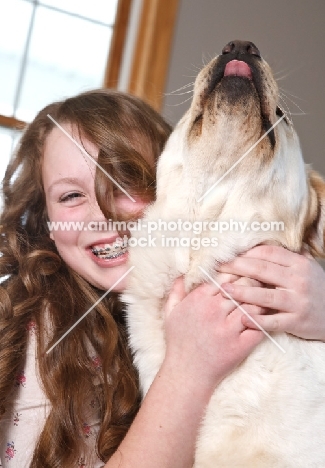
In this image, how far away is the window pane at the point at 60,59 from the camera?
229 cm

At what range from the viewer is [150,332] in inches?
47.4

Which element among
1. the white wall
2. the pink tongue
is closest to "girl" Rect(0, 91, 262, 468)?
the pink tongue

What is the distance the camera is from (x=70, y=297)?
5.03 feet

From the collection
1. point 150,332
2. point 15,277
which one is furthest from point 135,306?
point 15,277

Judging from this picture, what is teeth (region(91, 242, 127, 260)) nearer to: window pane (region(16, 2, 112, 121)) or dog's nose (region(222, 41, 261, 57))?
dog's nose (region(222, 41, 261, 57))

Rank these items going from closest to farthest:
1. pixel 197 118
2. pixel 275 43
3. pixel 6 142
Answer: pixel 197 118
pixel 6 142
pixel 275 43

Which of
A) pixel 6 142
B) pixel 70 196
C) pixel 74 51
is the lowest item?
pixel 6 142

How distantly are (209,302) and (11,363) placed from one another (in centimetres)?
A: 52

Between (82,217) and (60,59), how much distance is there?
3.56 ft

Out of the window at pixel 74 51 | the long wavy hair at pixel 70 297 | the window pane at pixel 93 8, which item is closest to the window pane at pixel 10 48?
the window at pixel 74 51

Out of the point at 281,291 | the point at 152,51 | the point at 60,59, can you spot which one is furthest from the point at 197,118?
the point at 60,59

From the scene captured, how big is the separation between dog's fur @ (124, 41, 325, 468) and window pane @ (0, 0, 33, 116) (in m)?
1.17

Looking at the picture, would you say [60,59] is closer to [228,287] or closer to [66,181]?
[66,181]

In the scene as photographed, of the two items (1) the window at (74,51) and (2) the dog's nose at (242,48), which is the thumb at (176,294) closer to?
(2) the dog's nose at (242,48)
